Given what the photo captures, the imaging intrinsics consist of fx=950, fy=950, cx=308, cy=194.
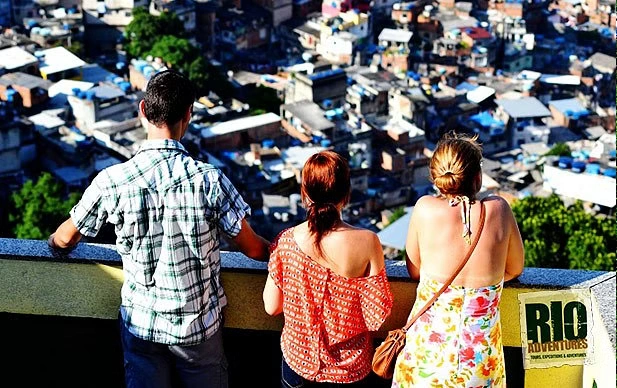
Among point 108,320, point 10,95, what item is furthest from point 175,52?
point 108,320

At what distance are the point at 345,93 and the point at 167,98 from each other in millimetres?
18743

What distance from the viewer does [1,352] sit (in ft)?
8.14

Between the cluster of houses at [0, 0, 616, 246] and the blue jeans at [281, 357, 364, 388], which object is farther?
the cluster of houses at [0, 0, 616, 246]

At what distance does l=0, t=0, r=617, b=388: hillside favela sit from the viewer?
1985 mm

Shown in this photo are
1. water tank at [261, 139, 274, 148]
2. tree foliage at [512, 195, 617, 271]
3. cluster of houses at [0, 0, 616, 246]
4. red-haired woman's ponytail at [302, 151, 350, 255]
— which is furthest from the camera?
water tank at [261, 139, 274, 148]

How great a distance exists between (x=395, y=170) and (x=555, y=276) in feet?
53.7

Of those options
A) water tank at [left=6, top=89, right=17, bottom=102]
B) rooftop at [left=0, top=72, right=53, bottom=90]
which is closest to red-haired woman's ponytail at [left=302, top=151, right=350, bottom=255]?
water tank at [left=6, top=89, right=17, bottom=102]

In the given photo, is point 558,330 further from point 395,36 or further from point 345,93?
point 395,36

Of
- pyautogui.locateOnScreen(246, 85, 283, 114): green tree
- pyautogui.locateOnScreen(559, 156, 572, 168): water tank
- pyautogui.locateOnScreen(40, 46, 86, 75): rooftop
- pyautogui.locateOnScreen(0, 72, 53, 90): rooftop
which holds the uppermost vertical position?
pyautogui.locateOnScreen(0, 72, 53, 90): rooftop

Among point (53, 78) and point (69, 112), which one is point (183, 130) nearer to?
point (69, 112)

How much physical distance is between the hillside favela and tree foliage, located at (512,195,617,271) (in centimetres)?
3

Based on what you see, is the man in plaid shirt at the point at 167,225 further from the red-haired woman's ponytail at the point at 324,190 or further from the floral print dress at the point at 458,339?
the floral print dress at the point at 458,339

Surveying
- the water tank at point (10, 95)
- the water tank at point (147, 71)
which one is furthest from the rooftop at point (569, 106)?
the water tank at point (10, 95)

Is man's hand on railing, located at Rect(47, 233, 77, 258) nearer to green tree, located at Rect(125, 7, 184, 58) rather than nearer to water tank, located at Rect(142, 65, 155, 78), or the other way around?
water tank, located at Rect(142, 65, 155, 78)
